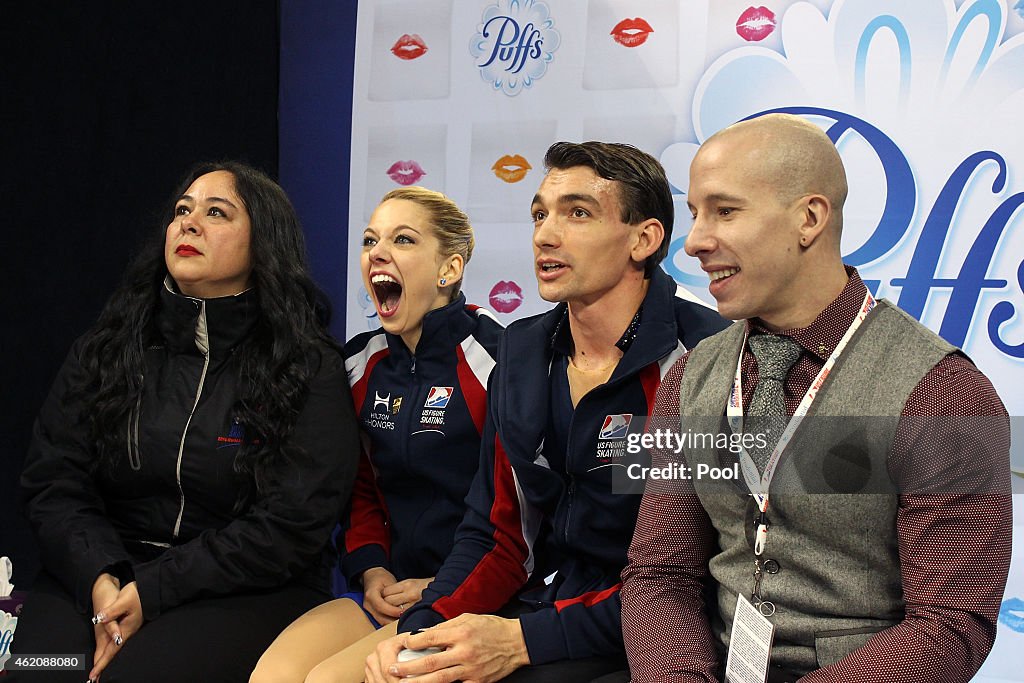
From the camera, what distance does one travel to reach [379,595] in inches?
97.9

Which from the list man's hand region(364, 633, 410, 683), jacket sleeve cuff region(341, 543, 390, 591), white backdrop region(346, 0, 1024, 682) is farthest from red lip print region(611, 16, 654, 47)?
man's hand region(364, 633, 410, 683)

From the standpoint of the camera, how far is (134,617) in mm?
2311

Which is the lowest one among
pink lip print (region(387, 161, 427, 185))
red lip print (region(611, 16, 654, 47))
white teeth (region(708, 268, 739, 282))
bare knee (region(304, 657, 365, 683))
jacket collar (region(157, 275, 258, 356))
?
bare knee (region(304, 657, 365, 683))

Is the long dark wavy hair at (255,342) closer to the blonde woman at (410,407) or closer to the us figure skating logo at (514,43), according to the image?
the blonde woman at (410,407)

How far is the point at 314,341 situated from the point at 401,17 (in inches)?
68.9

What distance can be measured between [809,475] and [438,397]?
3.59ft

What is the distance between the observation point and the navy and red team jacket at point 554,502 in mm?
2086

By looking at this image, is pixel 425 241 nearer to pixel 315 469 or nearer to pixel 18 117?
pixel 315 469

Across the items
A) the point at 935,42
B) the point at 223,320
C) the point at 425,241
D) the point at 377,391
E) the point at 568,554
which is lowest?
the point at 568,554

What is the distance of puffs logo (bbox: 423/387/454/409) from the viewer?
8.43 feet

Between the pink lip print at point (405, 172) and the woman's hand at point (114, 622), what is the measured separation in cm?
199

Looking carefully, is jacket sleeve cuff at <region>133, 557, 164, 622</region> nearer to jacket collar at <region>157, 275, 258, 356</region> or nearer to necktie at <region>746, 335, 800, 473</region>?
jacket collar at <region>157, 275, 258, 356</region>

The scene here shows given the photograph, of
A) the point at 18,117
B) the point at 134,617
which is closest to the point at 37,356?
the point at 18,117

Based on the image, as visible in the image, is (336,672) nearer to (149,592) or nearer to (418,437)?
(149,592)
